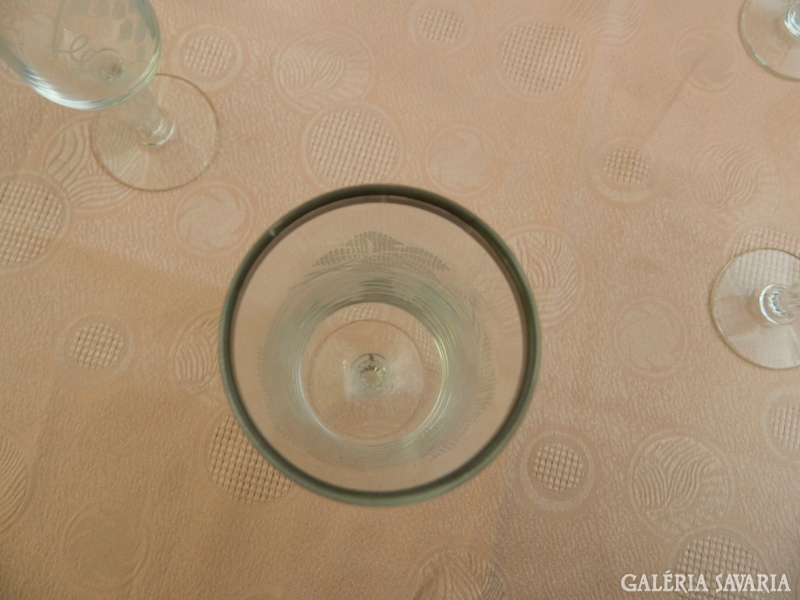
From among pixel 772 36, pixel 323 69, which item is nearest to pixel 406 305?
pixel 323 69

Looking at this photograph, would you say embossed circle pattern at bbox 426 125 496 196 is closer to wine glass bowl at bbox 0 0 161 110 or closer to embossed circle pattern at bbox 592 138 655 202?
embossed circle pattern at bbox 592 138 655 202

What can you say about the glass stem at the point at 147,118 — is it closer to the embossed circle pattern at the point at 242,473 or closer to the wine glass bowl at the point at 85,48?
the wine glass bowl at the point at 85,48

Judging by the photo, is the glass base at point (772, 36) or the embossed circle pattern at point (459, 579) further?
the glass base at point (772, 36)

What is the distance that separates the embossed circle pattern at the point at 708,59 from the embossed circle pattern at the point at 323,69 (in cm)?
35

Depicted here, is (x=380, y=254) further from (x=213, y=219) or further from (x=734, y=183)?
(x=734, y=183)

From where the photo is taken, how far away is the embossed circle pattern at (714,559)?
525mm

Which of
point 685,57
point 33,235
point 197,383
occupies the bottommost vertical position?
point 197,383

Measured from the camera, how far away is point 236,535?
0.52 m

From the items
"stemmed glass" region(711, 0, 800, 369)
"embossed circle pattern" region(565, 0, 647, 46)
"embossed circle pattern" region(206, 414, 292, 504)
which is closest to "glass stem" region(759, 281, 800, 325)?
"stemmed glass" region(711, 0, 800, 369)

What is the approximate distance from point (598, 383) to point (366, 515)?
26cm

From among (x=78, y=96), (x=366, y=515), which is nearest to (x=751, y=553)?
(x=366, y=515)

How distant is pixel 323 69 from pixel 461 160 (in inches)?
6.9

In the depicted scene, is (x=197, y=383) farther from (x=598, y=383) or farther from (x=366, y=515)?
(x=598, y=383)

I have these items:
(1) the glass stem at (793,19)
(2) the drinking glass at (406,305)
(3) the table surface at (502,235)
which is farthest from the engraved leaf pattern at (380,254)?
(1) the glass stem at (793,19)
